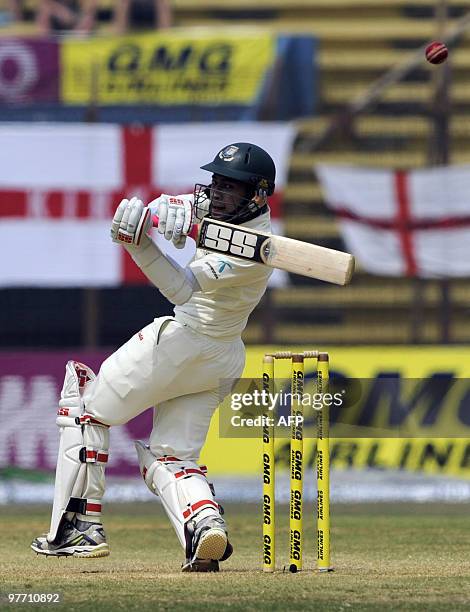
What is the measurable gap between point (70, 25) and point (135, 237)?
1158 cm

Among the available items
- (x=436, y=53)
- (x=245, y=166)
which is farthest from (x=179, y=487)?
(x=436, y=53)

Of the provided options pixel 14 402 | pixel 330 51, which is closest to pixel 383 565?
pixel 14 402

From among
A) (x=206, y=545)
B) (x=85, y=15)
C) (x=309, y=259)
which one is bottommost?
(x=206, y=545)

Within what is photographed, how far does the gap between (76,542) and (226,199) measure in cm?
147

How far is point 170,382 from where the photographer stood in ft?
19.7

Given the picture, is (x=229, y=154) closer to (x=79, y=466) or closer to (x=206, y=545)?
(x=79, y=466)

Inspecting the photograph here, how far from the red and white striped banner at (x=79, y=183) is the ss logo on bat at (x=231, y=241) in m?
7.24

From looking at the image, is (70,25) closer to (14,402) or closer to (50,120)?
(50,120)

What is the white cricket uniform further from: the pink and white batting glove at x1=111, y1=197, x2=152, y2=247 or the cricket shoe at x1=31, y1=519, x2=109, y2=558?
the cricket shoe at x1=31, y1=519, x2=109, y2=558

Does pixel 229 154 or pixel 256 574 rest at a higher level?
pixel 229 154

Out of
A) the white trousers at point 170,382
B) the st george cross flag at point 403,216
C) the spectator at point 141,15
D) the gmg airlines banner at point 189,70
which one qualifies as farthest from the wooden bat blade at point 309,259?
the spectator at point 141,15

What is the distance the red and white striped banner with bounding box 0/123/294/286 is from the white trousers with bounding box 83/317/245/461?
674cm

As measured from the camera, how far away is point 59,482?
611 centimetres

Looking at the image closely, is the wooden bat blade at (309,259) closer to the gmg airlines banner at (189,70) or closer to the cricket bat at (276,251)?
the cricket bat at (276,251)
